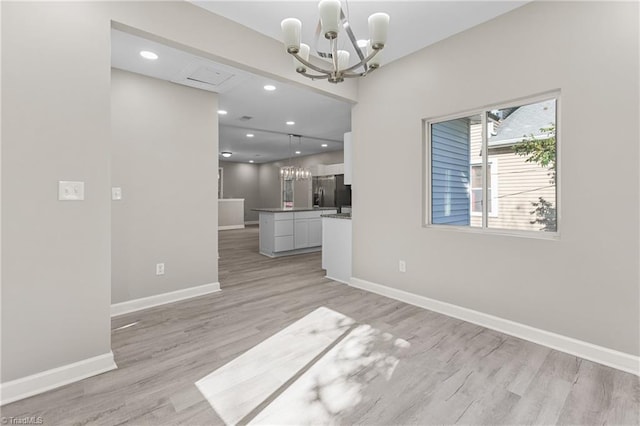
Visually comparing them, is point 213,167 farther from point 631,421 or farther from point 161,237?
point 631,421

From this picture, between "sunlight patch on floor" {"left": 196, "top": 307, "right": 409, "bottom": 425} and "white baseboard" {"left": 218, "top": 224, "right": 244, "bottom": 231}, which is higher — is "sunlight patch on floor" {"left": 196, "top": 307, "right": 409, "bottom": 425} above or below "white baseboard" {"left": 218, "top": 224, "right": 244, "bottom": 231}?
below

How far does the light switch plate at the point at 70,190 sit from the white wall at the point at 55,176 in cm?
3

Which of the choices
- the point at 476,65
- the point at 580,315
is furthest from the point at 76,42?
the point at 580,315

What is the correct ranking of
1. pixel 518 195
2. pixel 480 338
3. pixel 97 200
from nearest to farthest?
pixel 97 200, pixel 480 338, pixel 518 195

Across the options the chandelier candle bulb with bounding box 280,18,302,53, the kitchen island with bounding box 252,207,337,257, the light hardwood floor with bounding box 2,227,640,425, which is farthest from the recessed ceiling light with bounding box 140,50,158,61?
the kitchen island with bounding box 252,207,337,257

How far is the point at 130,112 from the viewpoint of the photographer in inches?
127

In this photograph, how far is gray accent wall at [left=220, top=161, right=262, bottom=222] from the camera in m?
12.1

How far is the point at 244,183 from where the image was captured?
41.3ft

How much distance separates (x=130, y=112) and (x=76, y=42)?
137 centimetres

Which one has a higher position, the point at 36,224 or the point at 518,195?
the point at 518,195

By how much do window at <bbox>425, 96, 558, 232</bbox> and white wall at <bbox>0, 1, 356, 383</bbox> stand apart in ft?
9.82

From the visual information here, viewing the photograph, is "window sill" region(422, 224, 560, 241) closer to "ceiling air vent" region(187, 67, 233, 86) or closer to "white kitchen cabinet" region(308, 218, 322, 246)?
"ceiling air vent" region(187, 67, 233, 86)

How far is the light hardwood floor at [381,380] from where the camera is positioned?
1.62 m

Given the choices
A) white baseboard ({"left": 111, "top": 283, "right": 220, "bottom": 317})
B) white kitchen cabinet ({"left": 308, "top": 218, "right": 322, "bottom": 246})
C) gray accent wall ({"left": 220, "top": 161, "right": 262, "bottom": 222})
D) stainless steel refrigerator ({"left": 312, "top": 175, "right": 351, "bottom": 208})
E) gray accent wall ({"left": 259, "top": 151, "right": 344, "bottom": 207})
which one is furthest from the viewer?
gray accent wall ({"left": 220, "top": 161, "right": 262, "bottom": 222})
